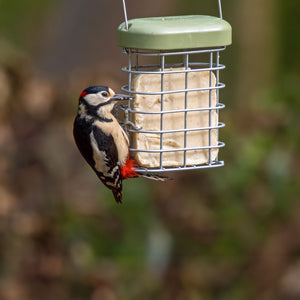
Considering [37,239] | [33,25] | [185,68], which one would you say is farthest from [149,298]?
[33,25]

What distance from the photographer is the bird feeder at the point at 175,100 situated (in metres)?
3.64

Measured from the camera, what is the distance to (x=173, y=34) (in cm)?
355

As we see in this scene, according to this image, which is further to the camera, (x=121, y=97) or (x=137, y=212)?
(x=137, y=212)

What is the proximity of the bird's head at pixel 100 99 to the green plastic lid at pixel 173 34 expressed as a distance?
295mm

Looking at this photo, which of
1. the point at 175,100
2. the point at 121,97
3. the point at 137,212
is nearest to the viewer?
the point at 121,97

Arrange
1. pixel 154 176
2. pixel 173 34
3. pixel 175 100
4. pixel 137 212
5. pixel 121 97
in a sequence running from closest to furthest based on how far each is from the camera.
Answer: pixel 173 34
pixel 121 97
pixel 175 100
pixel 154 176
pixel 137 212

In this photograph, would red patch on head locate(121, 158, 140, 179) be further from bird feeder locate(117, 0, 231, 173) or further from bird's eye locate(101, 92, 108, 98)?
bird's eye locate(101, 92, 108, 98)

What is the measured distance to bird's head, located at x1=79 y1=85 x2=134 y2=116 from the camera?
3787 mm

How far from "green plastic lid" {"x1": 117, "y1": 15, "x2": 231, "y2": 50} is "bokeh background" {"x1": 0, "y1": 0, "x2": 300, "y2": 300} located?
9.81 feet

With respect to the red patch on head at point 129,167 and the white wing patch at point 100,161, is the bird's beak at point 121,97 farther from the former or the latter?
the red patch on head at point 129,167

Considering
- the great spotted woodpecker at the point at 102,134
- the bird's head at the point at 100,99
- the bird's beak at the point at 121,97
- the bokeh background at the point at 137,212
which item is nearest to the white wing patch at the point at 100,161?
the great spotted woodpecker at the point at 102,134

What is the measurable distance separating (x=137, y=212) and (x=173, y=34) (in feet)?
13.3

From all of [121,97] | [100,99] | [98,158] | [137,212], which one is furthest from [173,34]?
[137,212]

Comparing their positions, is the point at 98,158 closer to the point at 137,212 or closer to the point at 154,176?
the point at 154,176
